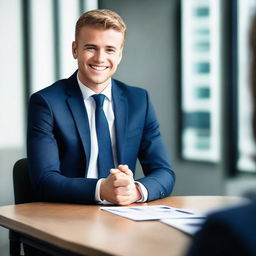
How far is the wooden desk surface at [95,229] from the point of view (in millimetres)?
1413

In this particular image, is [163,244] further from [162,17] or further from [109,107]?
[162,17]

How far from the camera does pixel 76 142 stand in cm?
245

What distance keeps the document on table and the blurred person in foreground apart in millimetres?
1086

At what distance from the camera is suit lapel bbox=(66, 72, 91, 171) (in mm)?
2449

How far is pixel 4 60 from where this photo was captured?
4668 mm

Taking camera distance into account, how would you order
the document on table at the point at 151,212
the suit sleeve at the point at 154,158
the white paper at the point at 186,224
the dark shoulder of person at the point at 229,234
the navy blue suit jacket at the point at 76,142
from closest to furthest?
the dark shoulder of person at the point at 229,234 < the white paper at the point at 186,224 < the document on table at the point at 151,212 < the navy blue suit jacket at the point at 76,142 < the suit sleeve at the point at 154,158

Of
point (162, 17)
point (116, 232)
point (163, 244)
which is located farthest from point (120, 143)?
point (162, 17)

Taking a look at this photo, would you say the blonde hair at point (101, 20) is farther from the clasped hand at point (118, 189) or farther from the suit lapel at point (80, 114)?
the clasped hand at point (118, 189)

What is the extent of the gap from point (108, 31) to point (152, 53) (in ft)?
8.76

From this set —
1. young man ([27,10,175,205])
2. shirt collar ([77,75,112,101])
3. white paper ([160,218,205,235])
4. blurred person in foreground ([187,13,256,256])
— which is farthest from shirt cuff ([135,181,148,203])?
blurred person in foreground ([187,13,256,256])

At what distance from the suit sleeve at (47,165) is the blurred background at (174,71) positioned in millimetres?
2278

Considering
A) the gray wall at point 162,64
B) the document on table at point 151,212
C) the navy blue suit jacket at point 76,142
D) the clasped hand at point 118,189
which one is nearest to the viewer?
the document on table at point 151,212

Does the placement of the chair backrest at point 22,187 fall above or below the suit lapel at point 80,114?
below

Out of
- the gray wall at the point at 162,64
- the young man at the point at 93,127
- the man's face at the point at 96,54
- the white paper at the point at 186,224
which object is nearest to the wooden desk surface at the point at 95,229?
the white paper at the point at 186,224
